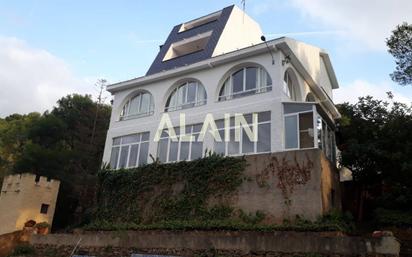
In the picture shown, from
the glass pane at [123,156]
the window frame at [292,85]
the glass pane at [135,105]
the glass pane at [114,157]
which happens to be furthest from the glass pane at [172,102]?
the window frame at [292,85]

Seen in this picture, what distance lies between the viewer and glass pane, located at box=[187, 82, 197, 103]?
2094 cm

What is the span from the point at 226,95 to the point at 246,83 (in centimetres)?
123

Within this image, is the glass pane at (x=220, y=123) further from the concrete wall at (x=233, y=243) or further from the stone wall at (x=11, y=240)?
the stone wall at (x=11, y=240)

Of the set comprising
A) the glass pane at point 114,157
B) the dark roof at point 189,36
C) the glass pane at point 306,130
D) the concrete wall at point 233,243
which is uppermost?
the dark roof at point 189,36

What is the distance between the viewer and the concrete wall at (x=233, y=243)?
11664 millimetres

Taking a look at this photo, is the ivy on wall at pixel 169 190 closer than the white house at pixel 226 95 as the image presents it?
Yes

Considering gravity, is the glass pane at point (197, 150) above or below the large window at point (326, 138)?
below

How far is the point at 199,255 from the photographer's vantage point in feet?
45.9

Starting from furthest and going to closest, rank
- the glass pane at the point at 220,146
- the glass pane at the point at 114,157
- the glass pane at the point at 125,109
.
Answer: the glass pane at the point at 125,109, the glass pane at the point at 114,157, the glass pane at the point at 220,146

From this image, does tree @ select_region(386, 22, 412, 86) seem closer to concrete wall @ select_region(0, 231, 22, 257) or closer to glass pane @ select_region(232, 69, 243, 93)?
glass pane @ select_region(232, 69, 243, 93)

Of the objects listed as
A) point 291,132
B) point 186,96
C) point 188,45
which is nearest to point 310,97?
point 291,132

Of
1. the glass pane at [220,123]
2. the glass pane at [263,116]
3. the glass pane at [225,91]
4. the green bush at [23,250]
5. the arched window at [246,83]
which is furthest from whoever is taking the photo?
the glass pane at [225,91]

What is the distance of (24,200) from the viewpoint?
24.1m

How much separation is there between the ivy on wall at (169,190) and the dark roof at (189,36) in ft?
22.2
